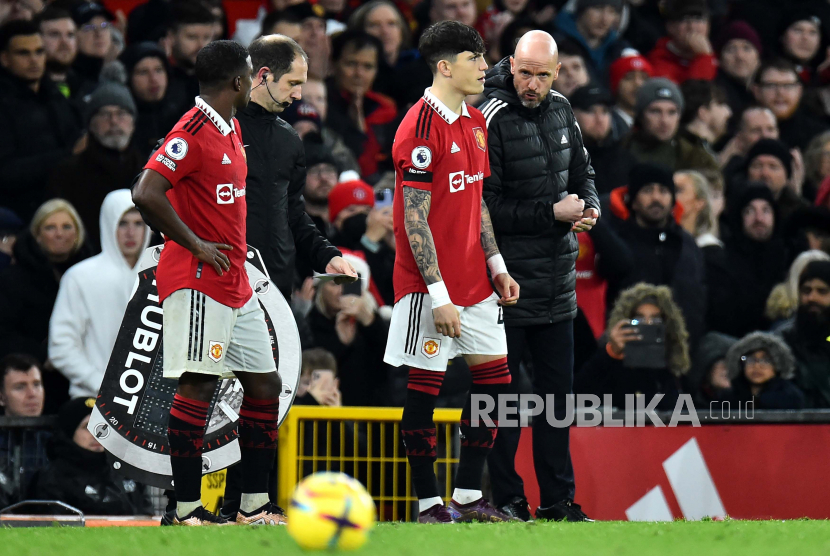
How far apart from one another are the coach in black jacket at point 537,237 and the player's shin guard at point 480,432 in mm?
350

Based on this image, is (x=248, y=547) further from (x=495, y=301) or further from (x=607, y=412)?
(x=607, y=412)

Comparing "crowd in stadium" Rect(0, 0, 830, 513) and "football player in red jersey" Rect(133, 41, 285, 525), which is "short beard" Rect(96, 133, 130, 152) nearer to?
"crowd in stadium" Rect(0, 0, 830, 513)

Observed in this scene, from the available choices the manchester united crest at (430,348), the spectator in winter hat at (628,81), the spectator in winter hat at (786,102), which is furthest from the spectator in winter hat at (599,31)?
the manchester united crest at (430,348)

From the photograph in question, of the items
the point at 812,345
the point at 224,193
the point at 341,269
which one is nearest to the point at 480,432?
the point at 341,269

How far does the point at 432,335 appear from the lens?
5.33 m

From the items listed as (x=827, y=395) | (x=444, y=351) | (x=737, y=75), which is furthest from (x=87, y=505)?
(x=737, y=75)

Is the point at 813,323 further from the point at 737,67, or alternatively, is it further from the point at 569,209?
the point at 737,67

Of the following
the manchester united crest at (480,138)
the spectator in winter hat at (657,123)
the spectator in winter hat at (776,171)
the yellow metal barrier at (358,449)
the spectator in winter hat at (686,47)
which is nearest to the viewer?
the manchester united crest at (480,138)

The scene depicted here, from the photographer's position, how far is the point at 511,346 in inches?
228

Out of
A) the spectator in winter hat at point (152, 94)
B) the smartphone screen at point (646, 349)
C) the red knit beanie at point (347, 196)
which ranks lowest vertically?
the smartphone screen at point (646, 349)

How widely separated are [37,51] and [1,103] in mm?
468

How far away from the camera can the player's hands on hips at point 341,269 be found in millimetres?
5613

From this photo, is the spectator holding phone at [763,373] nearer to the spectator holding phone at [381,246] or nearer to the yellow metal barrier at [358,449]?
the yellow metal barrier at [358,449]

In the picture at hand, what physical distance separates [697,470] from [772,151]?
4.30m
